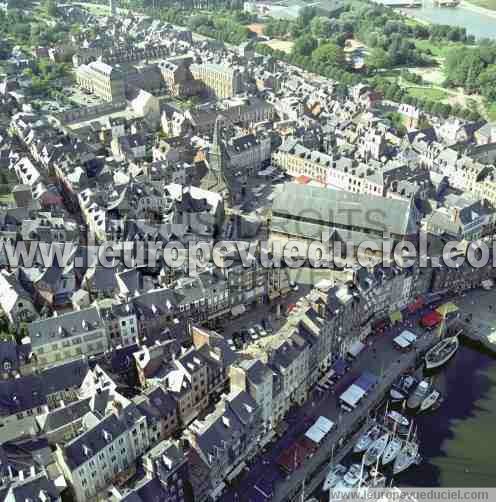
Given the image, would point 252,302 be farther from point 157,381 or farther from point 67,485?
point 67,485

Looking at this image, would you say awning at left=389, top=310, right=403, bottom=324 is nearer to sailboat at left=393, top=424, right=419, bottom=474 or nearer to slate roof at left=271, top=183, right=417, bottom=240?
slate roof at left=271, top=183, right=417, bottom=240

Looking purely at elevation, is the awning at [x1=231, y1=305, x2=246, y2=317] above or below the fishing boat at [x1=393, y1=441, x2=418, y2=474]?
above

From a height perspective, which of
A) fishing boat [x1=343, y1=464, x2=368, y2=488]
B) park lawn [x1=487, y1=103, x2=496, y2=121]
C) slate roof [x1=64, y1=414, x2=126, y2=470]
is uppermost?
park lawn [x1=487, y1=103, x2=496, y2=121]

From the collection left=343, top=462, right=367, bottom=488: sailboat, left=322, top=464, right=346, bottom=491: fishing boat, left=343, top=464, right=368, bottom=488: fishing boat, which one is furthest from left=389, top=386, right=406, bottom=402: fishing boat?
left=322, top=464, right=346, bottom=491: fishing boat

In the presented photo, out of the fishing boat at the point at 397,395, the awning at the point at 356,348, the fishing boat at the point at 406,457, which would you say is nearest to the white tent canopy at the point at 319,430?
the fishing boat at the point at 406,457

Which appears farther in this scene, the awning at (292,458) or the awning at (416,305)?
the awning at (416,305)

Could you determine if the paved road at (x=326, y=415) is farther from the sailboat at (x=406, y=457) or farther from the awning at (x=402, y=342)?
the sailboat at (x=406, y=457)
